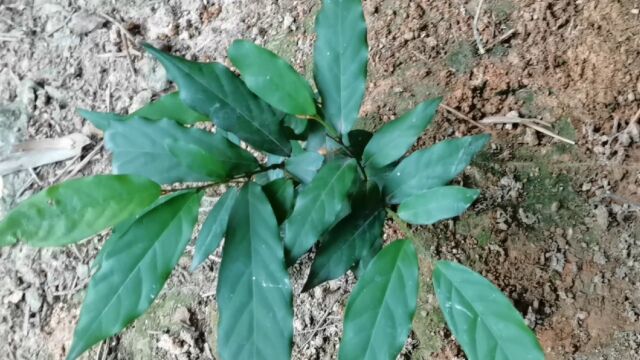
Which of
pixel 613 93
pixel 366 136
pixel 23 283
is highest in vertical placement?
pixel 366 136

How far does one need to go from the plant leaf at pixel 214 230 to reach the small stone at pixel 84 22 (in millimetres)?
1213

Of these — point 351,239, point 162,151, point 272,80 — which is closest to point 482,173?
point 351,239

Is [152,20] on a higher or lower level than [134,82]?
higher

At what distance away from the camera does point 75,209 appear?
83 centimetres

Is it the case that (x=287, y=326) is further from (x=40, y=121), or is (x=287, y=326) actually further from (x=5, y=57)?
(x=5, y=57)

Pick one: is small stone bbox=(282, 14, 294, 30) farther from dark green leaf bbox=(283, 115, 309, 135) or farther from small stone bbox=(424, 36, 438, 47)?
dark green leaf bbox=(283, 115, 309, 135)

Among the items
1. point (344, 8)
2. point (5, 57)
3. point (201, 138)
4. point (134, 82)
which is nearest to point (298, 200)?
point (201, 138)

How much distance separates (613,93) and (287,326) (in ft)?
2.87

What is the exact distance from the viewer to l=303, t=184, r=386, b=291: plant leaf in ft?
3.15

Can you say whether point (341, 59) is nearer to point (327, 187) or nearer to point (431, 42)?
point (327, 187)

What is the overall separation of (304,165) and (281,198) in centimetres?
7

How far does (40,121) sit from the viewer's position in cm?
185

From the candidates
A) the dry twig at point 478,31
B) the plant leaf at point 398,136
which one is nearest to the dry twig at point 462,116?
the dry twig at point 478,31

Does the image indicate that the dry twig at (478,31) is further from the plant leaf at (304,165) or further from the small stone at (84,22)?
the small stone at (84,22)
